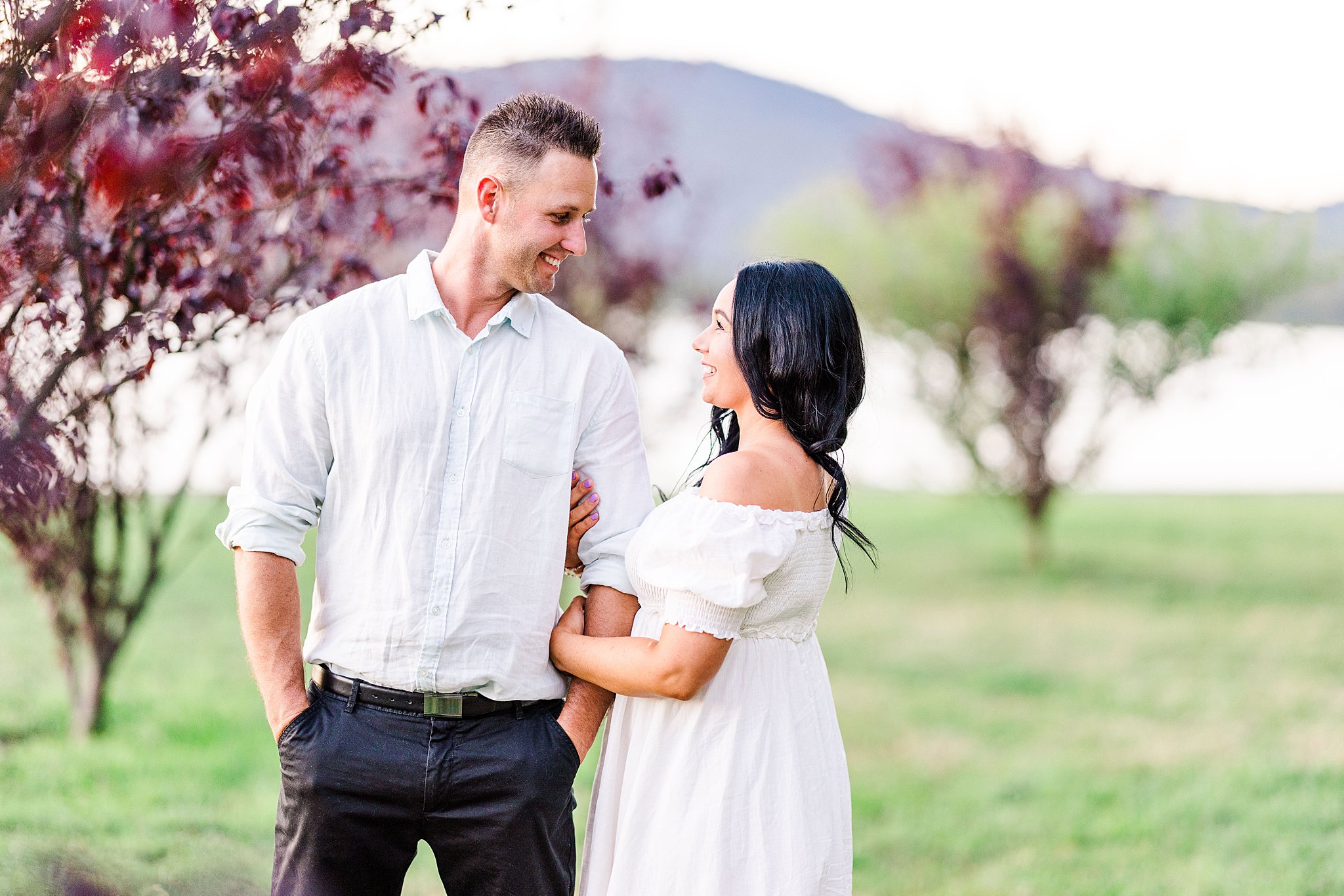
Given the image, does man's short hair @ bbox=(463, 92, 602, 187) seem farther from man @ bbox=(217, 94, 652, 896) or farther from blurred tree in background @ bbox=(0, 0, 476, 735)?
blurred tree in background @ bbox=(0, 0, 476, 735)

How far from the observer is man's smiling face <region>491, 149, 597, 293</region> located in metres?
2.15

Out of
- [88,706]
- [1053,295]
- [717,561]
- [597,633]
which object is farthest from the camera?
[1053,295]

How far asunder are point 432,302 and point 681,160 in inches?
379

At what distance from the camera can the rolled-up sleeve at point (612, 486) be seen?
2.25m

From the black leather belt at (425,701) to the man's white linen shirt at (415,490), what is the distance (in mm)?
18

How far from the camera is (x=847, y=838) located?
223cm

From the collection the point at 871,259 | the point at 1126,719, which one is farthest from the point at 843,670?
the point at 871,259

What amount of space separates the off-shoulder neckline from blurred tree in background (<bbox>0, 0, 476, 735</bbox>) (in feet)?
4.01

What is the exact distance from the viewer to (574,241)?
7.24 ft

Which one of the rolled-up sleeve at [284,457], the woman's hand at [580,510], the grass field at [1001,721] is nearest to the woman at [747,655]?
the woman's hand at [580,510]

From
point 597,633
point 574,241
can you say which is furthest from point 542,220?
point 597,633

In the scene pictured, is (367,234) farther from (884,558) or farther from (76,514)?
(884,558)

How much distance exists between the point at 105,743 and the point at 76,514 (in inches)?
66.6

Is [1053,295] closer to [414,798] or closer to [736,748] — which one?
[736,748]
